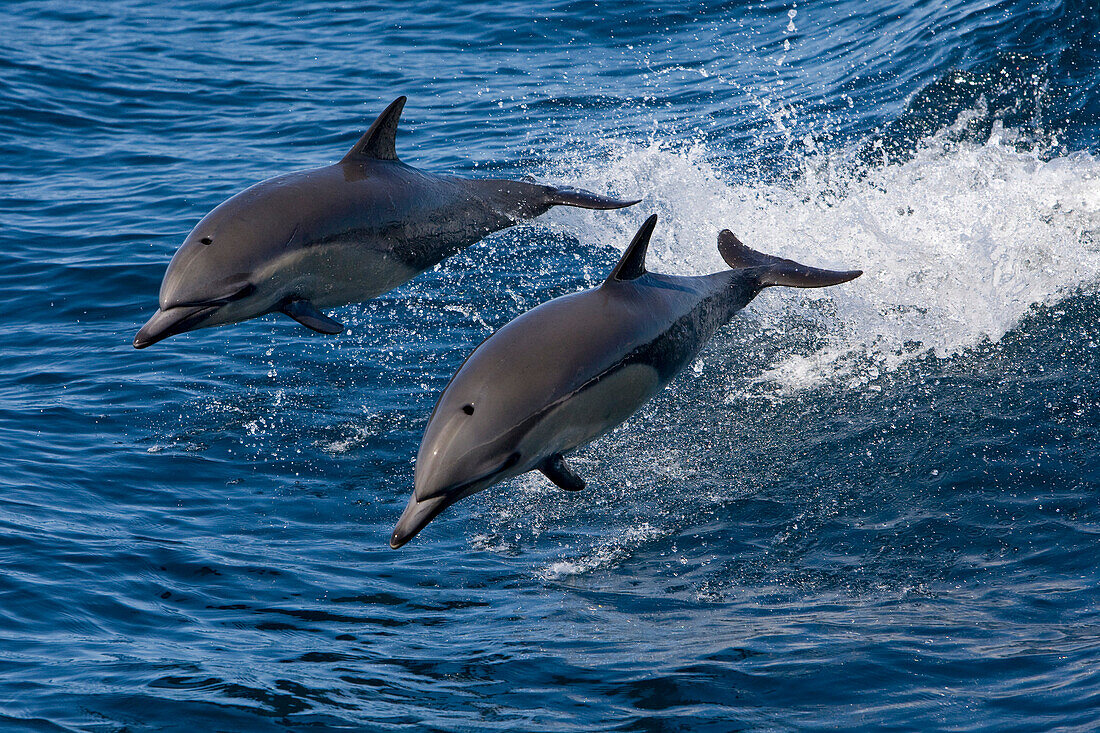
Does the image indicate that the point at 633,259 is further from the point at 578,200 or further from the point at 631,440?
the point at 631,440

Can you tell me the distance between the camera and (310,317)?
6.81 meters

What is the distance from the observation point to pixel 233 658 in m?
6.45

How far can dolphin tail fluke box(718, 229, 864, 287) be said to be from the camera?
7938 mm

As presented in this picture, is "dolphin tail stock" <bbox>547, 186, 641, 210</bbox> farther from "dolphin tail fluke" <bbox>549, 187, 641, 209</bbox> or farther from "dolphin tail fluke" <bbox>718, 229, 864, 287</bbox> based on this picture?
"dolphin tail fluke" <bbox>718, 229, 864, 287</bbox>

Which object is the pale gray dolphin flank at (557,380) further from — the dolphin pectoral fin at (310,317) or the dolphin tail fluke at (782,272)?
the dolphin pectoral fin at (310,317)

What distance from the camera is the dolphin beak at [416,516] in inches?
215

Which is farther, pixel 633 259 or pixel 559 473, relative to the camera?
pixel 633 259

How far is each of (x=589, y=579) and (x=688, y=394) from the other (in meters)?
2.77

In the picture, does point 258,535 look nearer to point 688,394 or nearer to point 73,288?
point 688,394

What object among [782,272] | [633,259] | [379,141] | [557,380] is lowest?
[557,380]

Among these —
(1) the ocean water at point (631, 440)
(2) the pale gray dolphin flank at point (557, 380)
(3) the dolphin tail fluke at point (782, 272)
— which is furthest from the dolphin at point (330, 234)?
(1) the ocean water at point (631, 440)

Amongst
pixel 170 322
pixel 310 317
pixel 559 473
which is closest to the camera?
pixel 559 473

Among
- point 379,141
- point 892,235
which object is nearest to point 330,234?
point 379,141

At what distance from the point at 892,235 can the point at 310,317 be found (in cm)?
646
